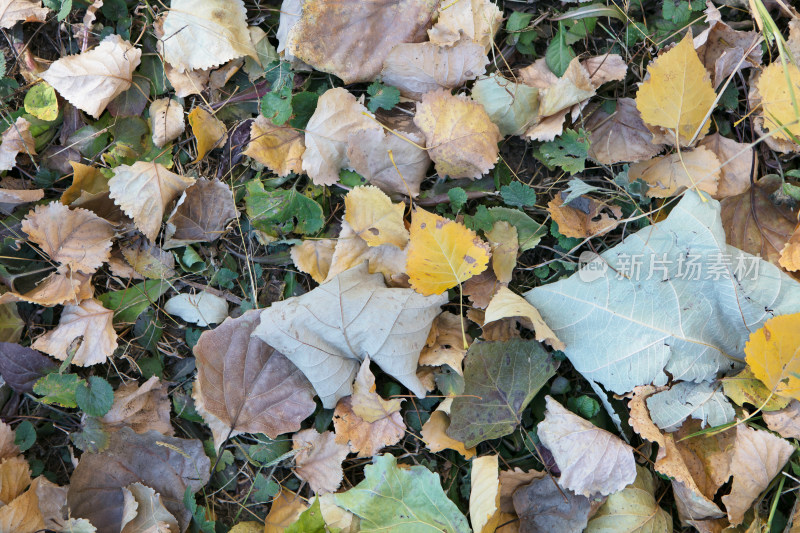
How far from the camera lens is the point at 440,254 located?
1.81 metres

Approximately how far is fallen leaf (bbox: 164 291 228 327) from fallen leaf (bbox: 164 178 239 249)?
188 millimetres

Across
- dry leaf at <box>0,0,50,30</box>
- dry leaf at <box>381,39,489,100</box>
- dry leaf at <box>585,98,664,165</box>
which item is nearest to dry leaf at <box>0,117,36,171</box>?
dry leaf at <box>0,0,50,30</box>

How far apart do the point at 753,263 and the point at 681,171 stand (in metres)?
0.37

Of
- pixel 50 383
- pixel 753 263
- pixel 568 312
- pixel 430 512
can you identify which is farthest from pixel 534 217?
pixel 50 383

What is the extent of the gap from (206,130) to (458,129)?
0.86 metres

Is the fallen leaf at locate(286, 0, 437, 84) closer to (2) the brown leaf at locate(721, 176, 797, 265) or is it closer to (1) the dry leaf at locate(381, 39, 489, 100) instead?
(1) the dry leaf at locate(381, 39, 489, 100)

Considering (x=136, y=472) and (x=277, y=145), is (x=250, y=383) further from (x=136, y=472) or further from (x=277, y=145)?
(x=277, y=145)

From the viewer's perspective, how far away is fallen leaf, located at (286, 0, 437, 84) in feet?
6.31

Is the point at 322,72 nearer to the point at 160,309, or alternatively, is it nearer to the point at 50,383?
the point at 160,309

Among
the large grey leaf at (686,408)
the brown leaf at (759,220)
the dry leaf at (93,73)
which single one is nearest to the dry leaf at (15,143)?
the dry leaf at (93,73)

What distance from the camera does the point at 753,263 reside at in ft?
5.96

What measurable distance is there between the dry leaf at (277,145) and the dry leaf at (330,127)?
63 mm

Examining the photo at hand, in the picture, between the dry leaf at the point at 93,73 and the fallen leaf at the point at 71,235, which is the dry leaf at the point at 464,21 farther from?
the fallen leaf at the point at 71,235

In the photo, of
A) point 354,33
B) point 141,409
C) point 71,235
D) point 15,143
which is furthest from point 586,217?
point 15,143
